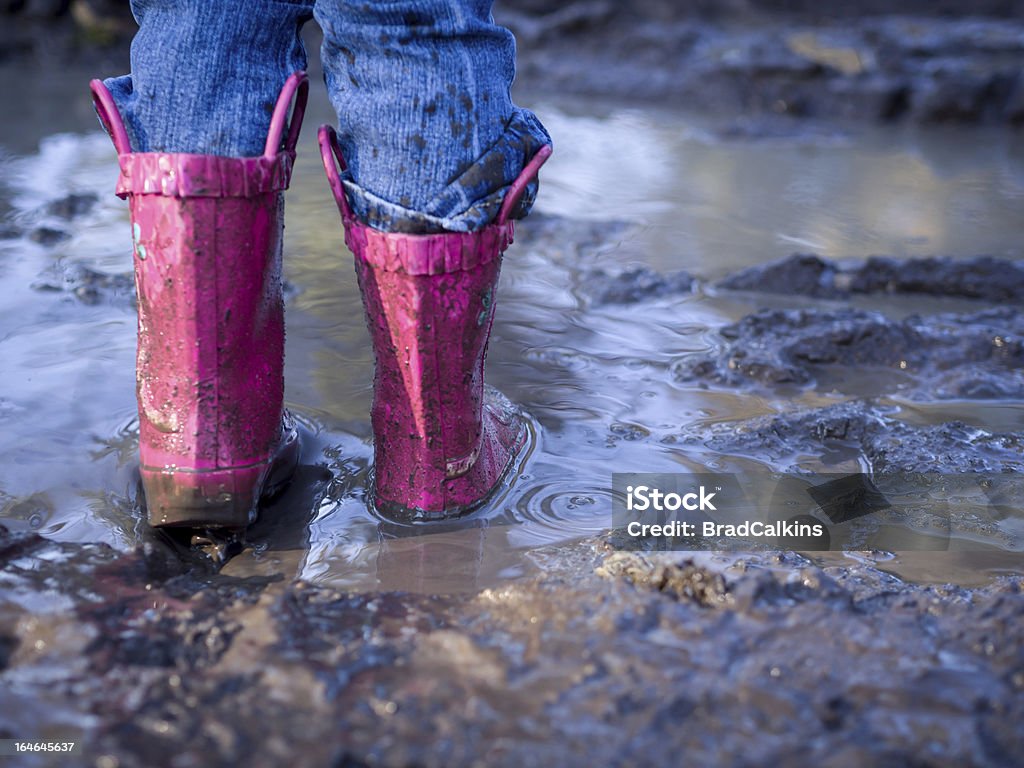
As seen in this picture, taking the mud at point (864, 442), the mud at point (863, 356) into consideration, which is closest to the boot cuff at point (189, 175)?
the mud at point (864, 442)

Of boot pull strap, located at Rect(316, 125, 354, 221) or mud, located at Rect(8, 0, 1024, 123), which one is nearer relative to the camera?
boot pull strap, located at Rect(316, 125, 354, 221)

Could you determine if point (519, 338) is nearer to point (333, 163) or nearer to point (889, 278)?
point (333, 163)

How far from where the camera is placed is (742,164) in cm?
441

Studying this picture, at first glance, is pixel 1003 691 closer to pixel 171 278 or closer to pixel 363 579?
pixel 363 579

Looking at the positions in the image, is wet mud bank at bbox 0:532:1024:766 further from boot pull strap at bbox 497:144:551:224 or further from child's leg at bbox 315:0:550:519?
boot pull strap at bbox 497:144:551:224

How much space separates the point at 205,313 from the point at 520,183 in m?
0.46

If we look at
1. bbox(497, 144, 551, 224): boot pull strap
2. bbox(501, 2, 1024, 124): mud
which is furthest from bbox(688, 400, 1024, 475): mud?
bbox(501, 2, 1024, 124): mud

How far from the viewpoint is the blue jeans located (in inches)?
51.3

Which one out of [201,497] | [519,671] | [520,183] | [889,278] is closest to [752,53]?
[889,278]

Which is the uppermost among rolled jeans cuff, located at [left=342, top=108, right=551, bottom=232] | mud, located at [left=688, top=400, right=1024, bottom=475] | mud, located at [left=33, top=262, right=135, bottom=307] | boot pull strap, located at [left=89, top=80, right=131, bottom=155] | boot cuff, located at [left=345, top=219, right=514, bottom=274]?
boot pull strap, located at [left=89, top=80, right=131, bottom=155]

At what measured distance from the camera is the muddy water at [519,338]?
1.43 metres

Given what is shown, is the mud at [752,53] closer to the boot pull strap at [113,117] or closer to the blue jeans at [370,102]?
the blue jeans at [370,102]

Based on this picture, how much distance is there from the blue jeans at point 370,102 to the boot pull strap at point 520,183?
1 centimetres

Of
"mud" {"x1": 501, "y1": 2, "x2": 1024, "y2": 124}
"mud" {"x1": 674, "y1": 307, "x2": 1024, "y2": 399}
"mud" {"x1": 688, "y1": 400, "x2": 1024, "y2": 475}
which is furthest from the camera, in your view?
"mud" {"x1": 501, "y1": 2, "x2": 1024, "y2": 124}
